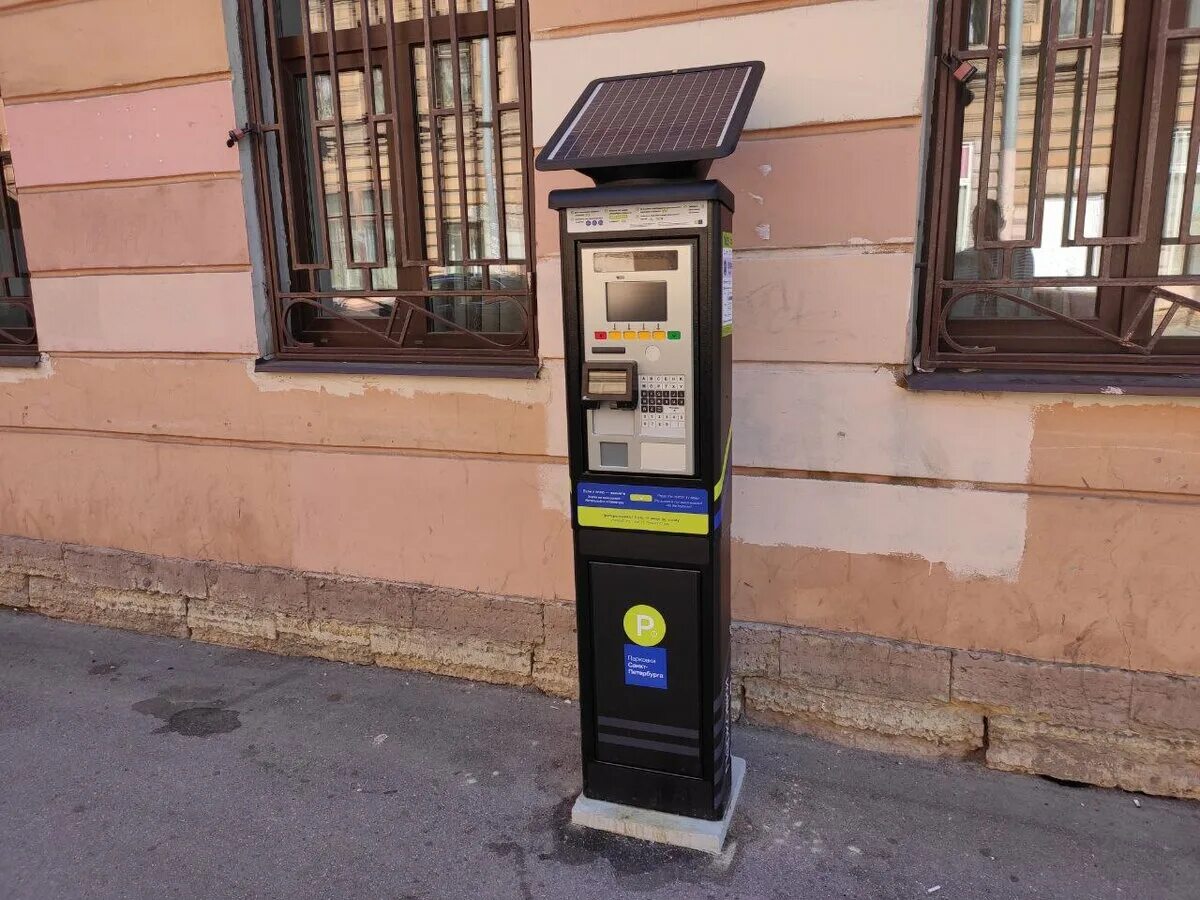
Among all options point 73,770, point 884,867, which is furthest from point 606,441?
point 73,770

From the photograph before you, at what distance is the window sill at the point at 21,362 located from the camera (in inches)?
175

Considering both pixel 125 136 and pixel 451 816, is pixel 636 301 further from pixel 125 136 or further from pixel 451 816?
pixel 125 136

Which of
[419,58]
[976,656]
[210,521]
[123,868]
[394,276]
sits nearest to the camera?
[123,868]

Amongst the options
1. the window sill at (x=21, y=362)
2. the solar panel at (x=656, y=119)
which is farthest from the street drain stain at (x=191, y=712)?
the solar panel at (x=656, y=119)

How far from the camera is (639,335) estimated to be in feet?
7.63

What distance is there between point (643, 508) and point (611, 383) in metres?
0.41

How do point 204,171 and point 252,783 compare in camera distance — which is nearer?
point 252,783

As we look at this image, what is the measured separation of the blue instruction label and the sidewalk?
56 cm

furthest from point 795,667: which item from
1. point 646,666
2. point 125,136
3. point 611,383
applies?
point 125,136

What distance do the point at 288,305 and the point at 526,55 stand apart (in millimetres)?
1637

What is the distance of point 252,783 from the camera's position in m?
3.08

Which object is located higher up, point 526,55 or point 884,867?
point 526,55

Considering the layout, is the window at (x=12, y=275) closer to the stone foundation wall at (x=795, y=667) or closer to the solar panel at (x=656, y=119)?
the stone foundation wall at (x=795, y=667)

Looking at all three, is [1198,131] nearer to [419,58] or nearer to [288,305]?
[419,58]
